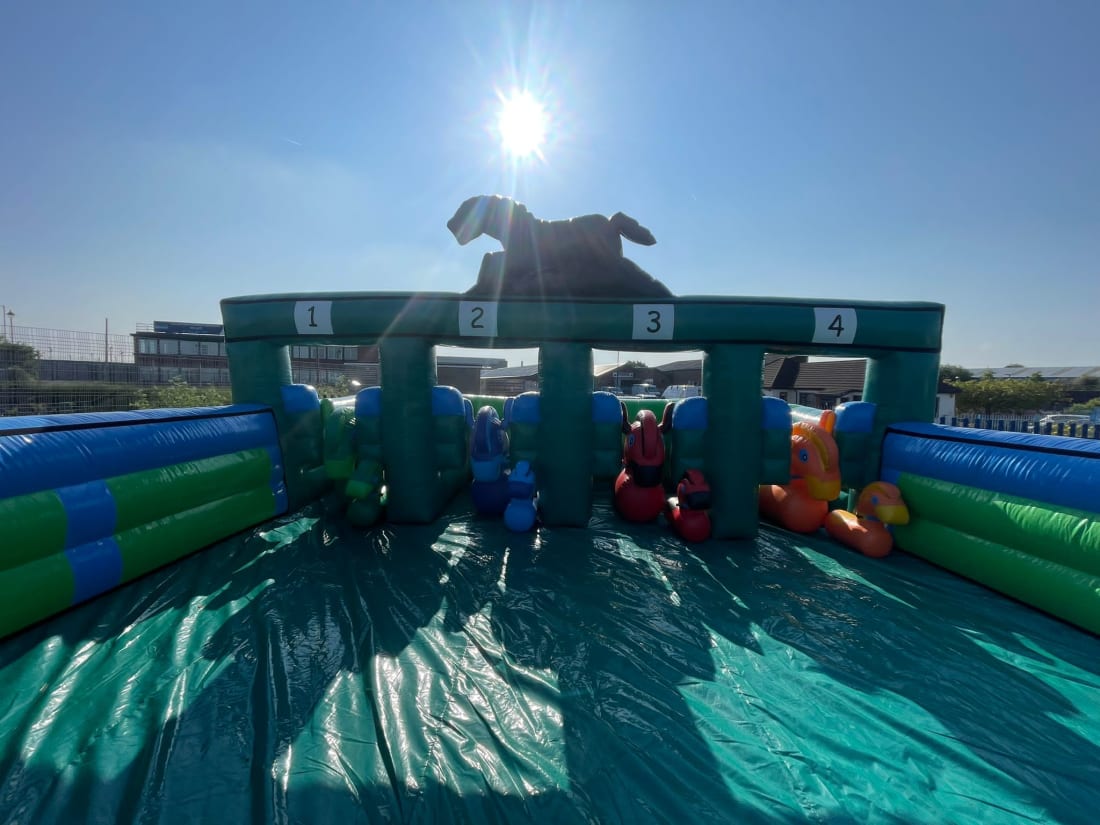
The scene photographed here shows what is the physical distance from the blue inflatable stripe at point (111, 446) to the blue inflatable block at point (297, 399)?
48 centimetres

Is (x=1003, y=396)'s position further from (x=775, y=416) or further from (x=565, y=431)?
(x=565, y=431)

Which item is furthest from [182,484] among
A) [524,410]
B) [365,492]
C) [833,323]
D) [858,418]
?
[858,418]

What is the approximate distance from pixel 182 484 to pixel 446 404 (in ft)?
6.54

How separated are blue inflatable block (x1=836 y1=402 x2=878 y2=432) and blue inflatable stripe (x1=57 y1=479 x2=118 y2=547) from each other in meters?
5.46

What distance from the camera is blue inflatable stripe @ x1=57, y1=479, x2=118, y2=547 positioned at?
A: 9.10ft

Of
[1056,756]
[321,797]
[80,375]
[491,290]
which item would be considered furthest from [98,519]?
[80,375]

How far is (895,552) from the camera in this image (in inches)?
157

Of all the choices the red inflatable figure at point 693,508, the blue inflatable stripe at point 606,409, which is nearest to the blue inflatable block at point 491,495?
the blue inflatable stripe at point 606,409

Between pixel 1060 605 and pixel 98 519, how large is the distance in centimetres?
560

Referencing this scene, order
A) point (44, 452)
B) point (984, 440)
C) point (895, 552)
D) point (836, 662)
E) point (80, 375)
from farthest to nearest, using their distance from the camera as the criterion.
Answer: point (80, 375)
point (895, 552)
point (984, 440)
point (44, 452)
point (836, 662)

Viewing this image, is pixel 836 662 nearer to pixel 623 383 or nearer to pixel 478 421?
pixel 478 421

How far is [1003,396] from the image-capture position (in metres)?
24.6

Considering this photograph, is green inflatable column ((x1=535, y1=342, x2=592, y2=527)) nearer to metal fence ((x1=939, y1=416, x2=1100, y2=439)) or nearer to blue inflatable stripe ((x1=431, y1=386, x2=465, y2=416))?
blue inflatable stripe ((x1=431, y1=386, x2=465, y2=416))

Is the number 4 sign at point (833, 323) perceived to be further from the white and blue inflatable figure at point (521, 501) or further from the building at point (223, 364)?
the building at point (223, 364)
